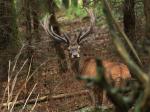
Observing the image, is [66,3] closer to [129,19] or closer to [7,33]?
[7,33]

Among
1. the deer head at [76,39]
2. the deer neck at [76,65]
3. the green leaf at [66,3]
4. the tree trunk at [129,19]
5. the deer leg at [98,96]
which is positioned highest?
the green leaf at [66,3]

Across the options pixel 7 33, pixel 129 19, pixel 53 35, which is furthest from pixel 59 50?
pixel 129 19

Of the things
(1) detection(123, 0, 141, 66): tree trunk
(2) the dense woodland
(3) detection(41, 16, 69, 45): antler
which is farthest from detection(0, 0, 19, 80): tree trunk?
(1) detection(123, 0, 141, 66): tree trunk

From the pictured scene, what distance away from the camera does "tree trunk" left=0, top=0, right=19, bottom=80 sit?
41.2ft

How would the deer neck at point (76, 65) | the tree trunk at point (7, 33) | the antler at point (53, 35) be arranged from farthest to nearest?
the tree trunk at point (7, 33) → the antler at point (53, 35) → the deer neck at point (76, 65)

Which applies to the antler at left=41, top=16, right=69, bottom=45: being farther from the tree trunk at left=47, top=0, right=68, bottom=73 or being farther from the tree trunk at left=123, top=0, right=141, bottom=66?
the tree trunk at left=123, top=0, right=141, bottom=66

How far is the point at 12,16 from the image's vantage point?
12.6 metres

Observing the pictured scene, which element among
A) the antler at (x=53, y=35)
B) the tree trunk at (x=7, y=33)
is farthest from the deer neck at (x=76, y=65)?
the tree trunk at (x=7, y=33)

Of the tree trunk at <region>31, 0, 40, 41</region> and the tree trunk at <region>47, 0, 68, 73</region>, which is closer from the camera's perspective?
the tree trunk at <region>31, 0, 40, 41</region>

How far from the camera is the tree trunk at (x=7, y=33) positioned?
12.6 m

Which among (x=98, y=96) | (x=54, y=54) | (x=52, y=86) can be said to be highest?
(x=54, y=54)

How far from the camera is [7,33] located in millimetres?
12648

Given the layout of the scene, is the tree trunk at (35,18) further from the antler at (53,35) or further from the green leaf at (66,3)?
the green leaf at (66,3)

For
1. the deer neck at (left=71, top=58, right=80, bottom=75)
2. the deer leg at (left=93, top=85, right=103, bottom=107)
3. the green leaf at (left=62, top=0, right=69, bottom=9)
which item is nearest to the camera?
the deer leg at (left=93, top=85, right=103, bottom=107)
